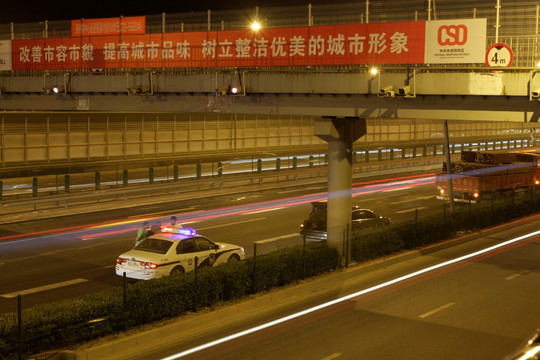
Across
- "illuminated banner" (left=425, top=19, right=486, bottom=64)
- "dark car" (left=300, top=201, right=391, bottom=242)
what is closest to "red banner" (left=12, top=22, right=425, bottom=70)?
"illuminated banner" (left=425, top=19, right=486, bottom=64)

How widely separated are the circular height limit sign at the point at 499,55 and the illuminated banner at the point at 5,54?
17.7 metres

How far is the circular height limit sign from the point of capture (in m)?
15.8

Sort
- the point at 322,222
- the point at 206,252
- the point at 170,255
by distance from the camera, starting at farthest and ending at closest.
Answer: the point at 322,222, the point at 206,252, the point at 170,255

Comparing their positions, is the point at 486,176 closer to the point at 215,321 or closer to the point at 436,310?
the point at 436,310

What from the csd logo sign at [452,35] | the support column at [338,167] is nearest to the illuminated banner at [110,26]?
the support column at [338,167]

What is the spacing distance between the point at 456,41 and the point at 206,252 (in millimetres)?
8109

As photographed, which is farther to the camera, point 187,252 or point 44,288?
point 187,252

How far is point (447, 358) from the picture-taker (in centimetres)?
1166

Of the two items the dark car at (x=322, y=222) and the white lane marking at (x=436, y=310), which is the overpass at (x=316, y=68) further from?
the white lane marking at (x=436, y=310)

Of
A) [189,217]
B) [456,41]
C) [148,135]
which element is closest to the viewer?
[456,41]

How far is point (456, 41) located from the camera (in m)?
16.7

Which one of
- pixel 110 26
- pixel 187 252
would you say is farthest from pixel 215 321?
pixel 110 26

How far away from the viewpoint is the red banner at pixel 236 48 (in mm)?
17688

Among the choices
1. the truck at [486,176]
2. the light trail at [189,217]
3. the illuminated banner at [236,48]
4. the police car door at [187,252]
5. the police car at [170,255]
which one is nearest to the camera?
the police car at [170,255]
